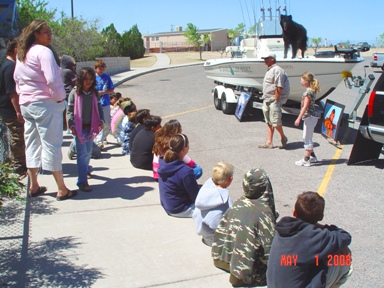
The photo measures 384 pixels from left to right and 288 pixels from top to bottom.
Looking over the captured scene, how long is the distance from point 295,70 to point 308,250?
765cm

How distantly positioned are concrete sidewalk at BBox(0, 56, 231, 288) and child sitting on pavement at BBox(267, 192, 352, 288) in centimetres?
85

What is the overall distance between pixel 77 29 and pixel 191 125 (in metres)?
14.7

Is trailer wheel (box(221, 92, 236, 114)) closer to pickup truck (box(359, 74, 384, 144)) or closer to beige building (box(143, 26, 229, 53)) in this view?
pickup truck (box(359, 74, 384, 144))

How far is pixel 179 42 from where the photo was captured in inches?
2815

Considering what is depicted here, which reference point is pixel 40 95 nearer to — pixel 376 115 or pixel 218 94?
pixel 376 115

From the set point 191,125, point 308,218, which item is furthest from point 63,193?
point 191,125

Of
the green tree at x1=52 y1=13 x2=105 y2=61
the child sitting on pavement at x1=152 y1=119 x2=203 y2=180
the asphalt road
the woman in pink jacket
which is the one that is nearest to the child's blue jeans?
the woman in pink jacket

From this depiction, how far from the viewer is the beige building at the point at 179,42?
6372cm

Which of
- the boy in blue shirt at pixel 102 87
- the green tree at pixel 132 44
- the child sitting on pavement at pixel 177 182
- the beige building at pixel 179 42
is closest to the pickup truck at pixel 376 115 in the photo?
the child sitting on pavement at pixel 177 182

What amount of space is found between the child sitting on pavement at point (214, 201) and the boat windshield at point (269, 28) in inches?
358

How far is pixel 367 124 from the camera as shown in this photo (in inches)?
283

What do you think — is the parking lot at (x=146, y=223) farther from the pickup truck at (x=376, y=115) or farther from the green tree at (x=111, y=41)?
the green tree at (x=111, y=41)

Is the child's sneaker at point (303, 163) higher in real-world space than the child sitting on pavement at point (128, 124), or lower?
lower

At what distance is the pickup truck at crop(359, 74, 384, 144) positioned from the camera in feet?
22.8
